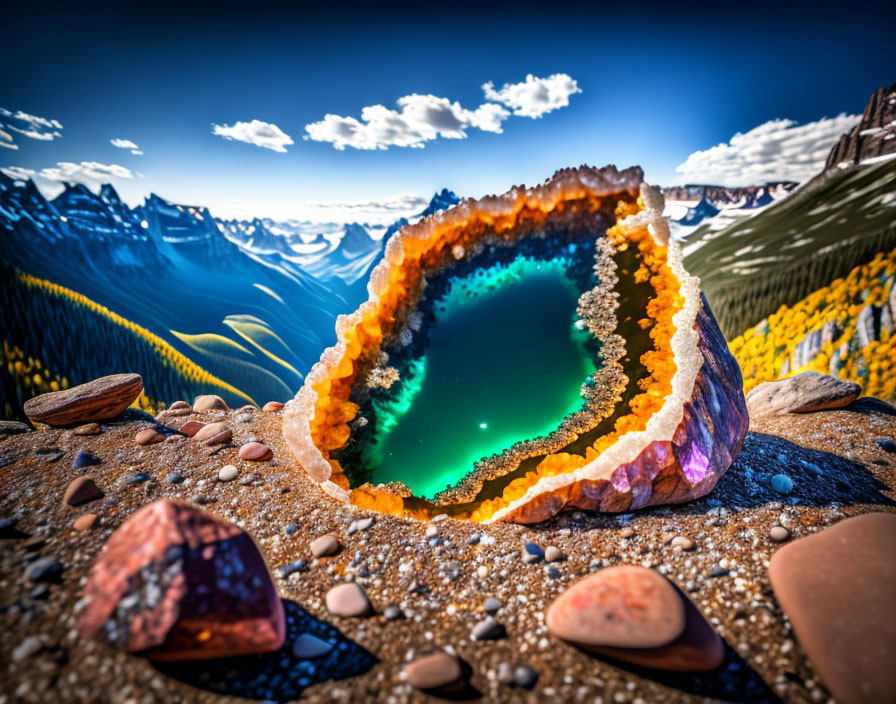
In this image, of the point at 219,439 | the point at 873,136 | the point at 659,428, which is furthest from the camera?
the point at 873,136

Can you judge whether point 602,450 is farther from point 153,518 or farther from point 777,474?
point 153,518

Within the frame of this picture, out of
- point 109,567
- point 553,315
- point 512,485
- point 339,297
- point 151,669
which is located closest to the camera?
point 151,669

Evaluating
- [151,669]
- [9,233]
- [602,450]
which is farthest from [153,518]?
[9,233]

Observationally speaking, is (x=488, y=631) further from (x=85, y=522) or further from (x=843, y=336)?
(x=843, y=336)

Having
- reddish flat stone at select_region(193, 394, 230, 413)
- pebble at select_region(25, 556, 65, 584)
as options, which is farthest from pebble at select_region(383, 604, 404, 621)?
reddish flat stone at select_region(193, 394, 230, 413)

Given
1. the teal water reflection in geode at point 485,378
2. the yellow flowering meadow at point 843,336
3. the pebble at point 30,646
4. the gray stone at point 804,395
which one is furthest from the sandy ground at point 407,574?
the yellow flowering meadow at point 843,336

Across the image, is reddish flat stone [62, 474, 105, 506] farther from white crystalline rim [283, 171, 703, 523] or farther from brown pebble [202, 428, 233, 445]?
white crystalline rim [283, 171, 703, 523]

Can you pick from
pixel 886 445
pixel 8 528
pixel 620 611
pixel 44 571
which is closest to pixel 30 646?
pixel 44 571
